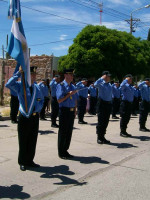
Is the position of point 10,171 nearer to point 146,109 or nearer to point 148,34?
point 146,109

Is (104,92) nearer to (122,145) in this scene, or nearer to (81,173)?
(122,145)

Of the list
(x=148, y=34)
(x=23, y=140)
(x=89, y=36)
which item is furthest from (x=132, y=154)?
(x=148, y=34)

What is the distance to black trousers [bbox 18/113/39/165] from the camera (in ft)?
16.8

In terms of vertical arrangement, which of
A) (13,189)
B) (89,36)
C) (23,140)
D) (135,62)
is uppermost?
(89,36)

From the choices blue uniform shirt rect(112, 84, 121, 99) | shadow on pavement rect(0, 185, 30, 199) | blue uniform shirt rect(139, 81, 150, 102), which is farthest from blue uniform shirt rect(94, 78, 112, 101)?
blue uniform shirt rect(112, 84, 121, 99)

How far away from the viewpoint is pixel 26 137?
516 centimetres

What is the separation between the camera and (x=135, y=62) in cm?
1927

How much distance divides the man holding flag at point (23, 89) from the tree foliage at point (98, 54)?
11793mm

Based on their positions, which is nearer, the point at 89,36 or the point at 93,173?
the point at 93,173

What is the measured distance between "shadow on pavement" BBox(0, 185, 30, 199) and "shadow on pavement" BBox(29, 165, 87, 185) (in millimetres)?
661

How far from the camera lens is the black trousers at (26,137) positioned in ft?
16.8

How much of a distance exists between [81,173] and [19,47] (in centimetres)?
266

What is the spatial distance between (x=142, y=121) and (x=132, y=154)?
3706 millimetres

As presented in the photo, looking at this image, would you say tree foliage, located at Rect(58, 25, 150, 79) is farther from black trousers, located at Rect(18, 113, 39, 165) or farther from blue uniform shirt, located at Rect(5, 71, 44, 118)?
black trousers, located at Rect(18, 113, 39, 165)
